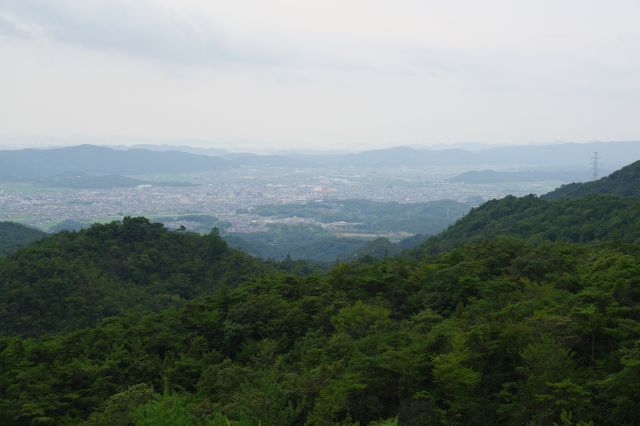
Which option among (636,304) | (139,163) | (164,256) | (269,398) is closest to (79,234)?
(164,256)

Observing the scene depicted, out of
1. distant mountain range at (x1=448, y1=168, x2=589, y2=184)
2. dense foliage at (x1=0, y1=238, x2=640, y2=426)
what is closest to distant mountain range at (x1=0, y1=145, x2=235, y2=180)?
distant mountain range at (x1=448, y1=168, x2=589, y2=184)

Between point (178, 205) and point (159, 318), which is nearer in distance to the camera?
point (159, 318)

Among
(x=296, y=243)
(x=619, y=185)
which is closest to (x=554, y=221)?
(x=619, y=185)

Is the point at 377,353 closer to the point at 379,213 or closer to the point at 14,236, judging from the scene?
the point at 14,236

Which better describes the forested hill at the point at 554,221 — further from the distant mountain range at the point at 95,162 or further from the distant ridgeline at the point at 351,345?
the distant mountain range at the point at 95,162

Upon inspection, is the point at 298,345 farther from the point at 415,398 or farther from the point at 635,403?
the point at 635,403

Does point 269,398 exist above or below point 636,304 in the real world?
below

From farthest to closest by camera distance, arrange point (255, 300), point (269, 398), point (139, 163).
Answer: point (139, 163) → point (255, 300) → point (269, 398)
